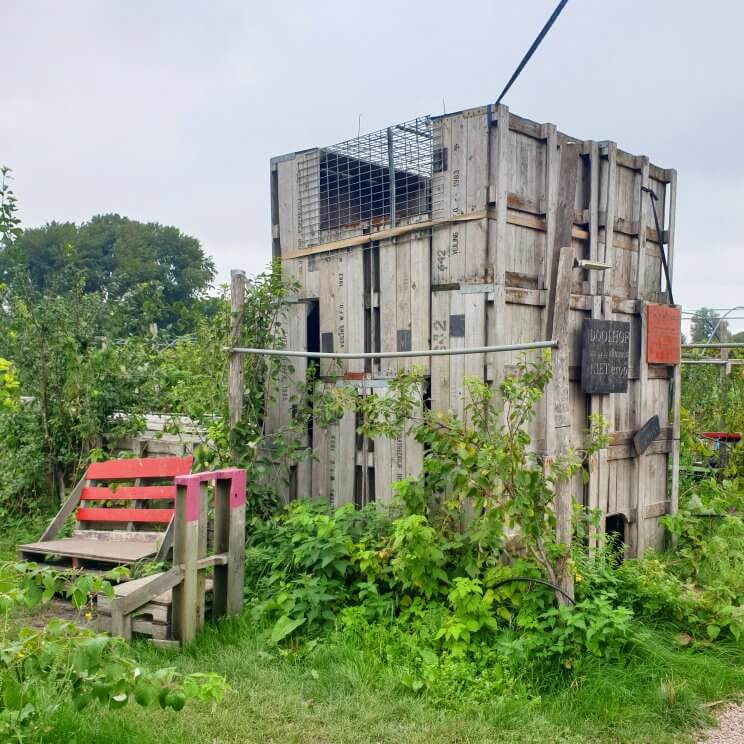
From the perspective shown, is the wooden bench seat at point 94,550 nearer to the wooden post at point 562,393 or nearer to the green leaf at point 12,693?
the wooden post at point 562,393

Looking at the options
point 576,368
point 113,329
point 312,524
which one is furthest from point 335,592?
point 113,329

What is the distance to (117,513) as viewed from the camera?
7695 mm

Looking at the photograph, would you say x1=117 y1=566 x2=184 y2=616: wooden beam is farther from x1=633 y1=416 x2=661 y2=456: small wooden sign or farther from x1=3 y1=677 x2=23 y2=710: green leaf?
x1=633 y1=416 x2=661 y2=456: small wooden sign

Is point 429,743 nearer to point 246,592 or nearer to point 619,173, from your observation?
point 246,592

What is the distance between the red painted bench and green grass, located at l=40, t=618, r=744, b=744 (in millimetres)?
2101

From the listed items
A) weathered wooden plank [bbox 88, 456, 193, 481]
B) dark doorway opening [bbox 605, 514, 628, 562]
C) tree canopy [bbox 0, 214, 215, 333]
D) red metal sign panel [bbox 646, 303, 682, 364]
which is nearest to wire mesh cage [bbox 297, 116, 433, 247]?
weathered wooden plank [bbox 88, 456, 193, 481]

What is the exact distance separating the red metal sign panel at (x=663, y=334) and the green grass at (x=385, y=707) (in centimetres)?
316

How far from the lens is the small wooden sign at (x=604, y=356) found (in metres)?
6.79

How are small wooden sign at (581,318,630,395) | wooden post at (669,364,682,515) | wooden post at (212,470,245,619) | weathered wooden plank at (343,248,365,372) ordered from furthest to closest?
wooden post at (669,364,682,515)
weathered wooden plank at (343,248,365,372)
small wooden sign at (581,318,630,395)
wooden post at (212,470,245,619)

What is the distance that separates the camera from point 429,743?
13.6ft

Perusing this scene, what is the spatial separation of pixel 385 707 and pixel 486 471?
1631mm

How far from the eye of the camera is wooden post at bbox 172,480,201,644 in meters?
5.38

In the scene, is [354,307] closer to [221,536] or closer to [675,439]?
[221,536]

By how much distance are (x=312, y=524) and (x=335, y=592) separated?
0.59 m
